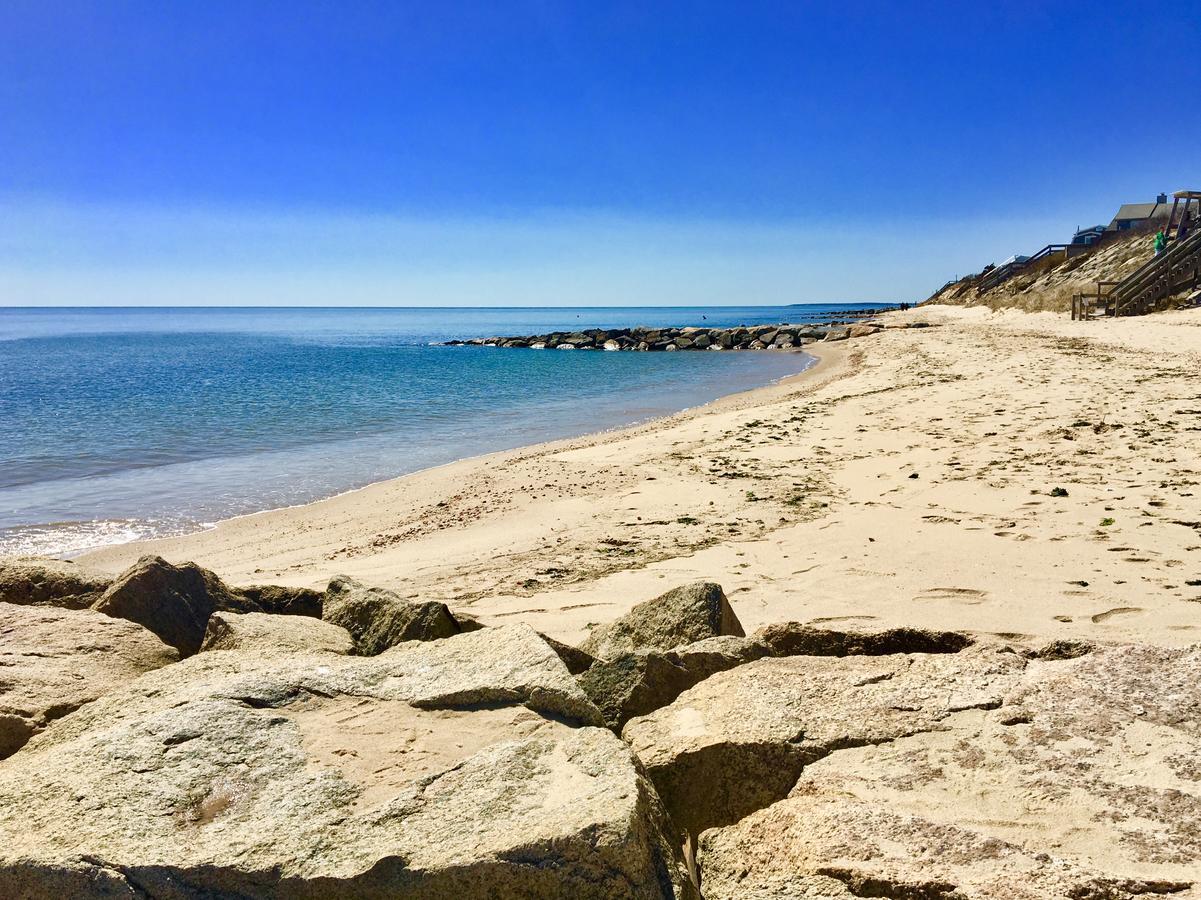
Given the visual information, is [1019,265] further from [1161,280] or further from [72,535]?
[72,535]

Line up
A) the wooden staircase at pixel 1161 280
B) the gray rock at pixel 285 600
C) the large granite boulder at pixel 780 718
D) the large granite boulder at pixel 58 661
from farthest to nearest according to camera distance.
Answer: the wooden staircase at pixel 1161 280
the gray rock at pixel 285 600
the large granite boulder at pixel 58 661
the large granite boulder at pixel 780 718

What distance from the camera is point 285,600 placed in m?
5.02

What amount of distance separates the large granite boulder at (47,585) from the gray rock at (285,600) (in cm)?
83

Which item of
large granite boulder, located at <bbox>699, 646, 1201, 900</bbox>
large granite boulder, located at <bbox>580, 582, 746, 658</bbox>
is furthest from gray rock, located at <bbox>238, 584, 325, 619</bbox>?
large granite boulder, located at <bbox>699, 646, 1201, 900</bbox>

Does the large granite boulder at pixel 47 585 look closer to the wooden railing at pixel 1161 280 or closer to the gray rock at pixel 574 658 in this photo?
the gray rock at pixel 574 658

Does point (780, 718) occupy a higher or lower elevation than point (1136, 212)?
lower

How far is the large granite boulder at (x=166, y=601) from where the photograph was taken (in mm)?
4266

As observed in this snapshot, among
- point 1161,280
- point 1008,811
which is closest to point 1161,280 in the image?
point 1161,280

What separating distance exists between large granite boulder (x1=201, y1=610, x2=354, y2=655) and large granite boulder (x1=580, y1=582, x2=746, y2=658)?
4.01 ft

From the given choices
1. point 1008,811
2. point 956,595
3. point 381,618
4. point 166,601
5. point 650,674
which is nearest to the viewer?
point 1008,811

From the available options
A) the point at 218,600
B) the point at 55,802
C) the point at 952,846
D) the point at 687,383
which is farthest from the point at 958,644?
the point at 687,383

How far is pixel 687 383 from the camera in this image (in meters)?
30.2

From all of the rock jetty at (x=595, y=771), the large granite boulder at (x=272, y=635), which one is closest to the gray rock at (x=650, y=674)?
the rock jetty at (x=595, y=771)

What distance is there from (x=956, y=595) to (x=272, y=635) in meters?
4.16
